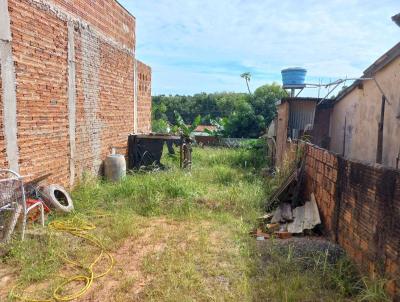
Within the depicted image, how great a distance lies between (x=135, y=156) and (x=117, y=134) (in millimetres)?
1010

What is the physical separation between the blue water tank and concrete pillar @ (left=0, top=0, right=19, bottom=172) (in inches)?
267

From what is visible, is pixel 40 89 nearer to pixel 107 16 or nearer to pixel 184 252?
pixel 184 252

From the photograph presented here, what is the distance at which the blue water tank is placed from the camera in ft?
30.1

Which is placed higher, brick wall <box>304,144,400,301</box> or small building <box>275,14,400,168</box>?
small building <box>275,14,400,168</box>

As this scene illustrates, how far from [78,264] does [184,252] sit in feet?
4.48

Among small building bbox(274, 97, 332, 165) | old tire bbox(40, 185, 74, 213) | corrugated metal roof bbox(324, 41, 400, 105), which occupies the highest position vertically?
corrugated metal roof bbox(324, 41, 400, 105)

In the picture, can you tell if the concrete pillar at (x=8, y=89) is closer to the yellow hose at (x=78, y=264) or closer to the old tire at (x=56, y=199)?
the old tire at (x=56, y=199)

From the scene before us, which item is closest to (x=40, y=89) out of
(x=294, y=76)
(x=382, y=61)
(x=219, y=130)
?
(x=382, y=61)

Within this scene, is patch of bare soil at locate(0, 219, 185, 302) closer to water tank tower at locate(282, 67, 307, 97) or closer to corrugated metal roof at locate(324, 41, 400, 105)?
corrugated metal roof at locate(324, 41, 400, 105)

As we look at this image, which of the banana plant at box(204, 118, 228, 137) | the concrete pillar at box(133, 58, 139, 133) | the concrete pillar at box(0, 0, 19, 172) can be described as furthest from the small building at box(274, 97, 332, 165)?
the banana plant at box(204, 118, 228, 137)

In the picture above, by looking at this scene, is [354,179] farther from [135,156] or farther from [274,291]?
[135,156]

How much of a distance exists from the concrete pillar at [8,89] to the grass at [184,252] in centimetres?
134

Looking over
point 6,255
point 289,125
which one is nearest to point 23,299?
point 6,255

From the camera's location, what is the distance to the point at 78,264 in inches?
165
